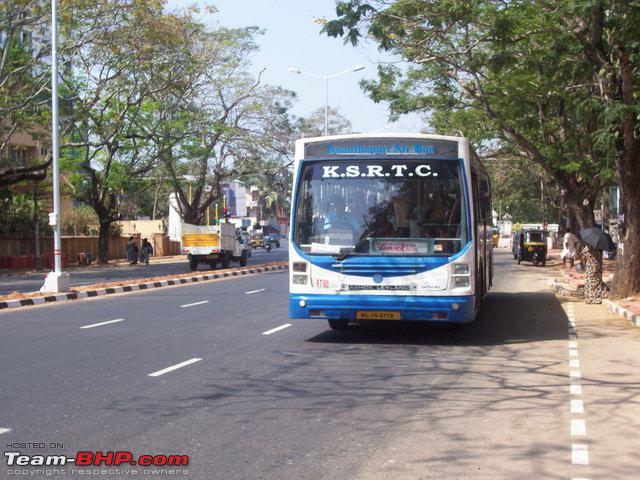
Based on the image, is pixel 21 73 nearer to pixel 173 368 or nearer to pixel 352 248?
pixel 352 248

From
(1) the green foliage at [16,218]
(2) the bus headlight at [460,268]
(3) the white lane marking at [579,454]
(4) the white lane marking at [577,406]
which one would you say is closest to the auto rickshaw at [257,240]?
(1) the green foliage at [16,218]

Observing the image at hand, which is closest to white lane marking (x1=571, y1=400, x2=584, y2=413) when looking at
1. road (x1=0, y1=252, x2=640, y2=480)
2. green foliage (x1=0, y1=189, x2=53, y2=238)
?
road (x1=0, y1=252, x2=640, y2=480)

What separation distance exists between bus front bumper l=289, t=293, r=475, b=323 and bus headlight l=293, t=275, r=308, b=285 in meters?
0.18

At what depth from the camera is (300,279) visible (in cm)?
1206

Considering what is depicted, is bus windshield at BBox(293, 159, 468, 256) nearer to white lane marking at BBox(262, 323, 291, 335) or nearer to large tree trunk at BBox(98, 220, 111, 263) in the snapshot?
white lane marking at BBox(262, 323, 291, 335)

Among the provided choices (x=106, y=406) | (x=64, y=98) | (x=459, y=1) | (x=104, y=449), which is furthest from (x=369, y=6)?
(x=64, y=98)

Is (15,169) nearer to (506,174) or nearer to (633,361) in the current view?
(633,361)

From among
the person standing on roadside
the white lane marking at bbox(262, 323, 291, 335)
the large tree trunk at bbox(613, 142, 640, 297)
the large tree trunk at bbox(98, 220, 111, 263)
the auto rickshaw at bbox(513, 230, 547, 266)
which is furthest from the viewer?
the large tree trunk at bbox(98, 220, 111, 263)

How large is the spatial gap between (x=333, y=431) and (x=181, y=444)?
4.20 feet

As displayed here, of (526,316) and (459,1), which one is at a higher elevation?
(459,1)

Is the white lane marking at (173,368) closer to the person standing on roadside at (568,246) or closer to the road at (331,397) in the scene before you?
the road at (331,397)

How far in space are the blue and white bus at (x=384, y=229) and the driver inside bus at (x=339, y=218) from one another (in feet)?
0.05

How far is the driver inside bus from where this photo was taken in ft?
39.1

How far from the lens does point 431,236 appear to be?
Answer: 38.7 ft
